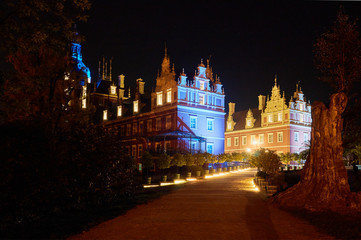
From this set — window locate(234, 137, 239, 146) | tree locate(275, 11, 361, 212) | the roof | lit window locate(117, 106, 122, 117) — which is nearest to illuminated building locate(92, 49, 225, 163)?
lit window locate(117, 106, 122, 117)

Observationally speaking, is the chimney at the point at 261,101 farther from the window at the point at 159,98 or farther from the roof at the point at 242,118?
the window at the point at 159,98

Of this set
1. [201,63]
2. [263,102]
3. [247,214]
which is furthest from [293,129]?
[247,214]

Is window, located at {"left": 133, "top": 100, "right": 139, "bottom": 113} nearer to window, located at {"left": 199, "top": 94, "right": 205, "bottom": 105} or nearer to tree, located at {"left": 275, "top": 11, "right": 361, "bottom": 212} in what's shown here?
window, located at {"left": 199, "top": 94, "right": 205, "bottom": 105}

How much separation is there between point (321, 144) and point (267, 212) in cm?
378

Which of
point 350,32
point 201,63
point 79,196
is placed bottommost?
point 79,196

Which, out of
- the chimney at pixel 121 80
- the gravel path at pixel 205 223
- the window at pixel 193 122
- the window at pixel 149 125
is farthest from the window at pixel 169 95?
the gravel path at pixel 205 223

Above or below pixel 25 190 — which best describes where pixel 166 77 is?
above

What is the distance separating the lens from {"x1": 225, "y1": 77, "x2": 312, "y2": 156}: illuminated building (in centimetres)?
5738

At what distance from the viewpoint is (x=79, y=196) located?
1152 cm

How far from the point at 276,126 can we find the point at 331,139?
4760 centimetres

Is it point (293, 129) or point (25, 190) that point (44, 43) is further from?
point (293, 129)

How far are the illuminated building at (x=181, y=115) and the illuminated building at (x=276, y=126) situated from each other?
1562 centimetres

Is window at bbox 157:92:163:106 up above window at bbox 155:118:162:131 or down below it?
above

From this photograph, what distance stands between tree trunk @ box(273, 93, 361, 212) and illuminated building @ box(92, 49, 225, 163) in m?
26.5
